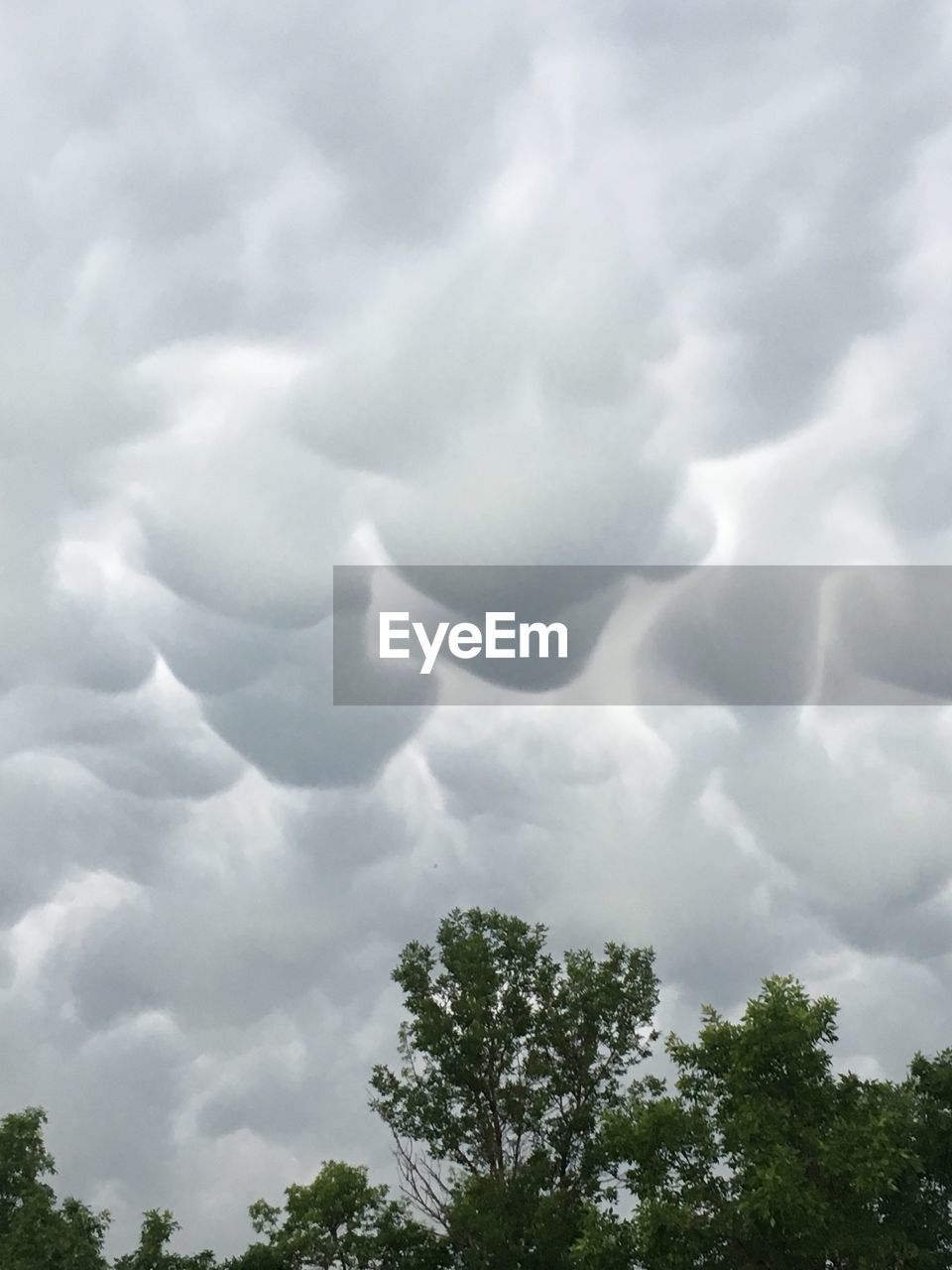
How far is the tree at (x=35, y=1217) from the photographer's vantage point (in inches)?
1625

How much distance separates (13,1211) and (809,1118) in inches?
1107

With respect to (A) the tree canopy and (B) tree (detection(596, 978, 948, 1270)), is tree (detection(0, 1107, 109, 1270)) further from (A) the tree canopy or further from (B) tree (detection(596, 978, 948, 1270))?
(B) tree (detection(596, 978, 948, 1270))

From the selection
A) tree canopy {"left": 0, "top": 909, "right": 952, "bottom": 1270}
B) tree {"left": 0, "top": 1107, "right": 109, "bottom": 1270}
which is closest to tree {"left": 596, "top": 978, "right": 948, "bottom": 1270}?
tree canopy {"left": 0, "top": 909, "right": 952, "bottom": 1270}

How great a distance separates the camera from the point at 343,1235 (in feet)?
149

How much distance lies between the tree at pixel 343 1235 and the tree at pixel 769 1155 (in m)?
13.1

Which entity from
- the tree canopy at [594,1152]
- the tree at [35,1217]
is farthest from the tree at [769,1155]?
the tree at [35,1217]

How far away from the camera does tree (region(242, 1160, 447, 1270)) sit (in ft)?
146

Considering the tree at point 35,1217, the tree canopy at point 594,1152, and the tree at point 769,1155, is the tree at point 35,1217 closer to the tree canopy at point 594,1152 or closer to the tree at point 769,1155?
the tree canopy at point 594,1152

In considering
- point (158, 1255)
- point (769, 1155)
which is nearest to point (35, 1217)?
point (158, 1255)

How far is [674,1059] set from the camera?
34.7 m

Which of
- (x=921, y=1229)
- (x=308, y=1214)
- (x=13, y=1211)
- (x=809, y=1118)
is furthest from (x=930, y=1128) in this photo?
(x=13, y=1211)

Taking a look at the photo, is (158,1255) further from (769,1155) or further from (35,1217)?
(769,1155)

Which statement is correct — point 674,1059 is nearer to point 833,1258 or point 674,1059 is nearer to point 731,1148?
point 731,1148

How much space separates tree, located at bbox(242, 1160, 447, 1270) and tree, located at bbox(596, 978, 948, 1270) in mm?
13058
